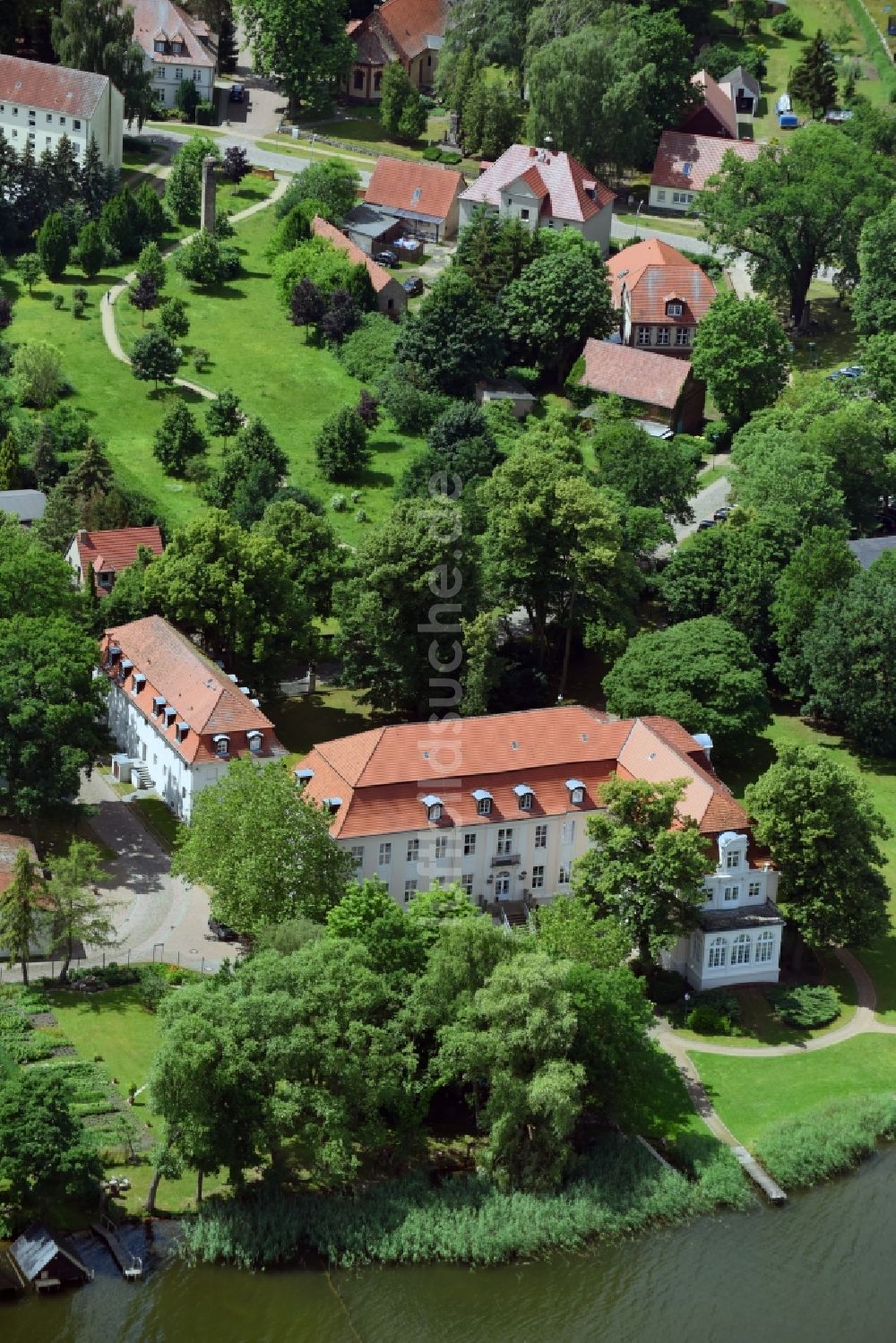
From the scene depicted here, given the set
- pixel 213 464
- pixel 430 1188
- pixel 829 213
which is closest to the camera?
pixel 430 1188

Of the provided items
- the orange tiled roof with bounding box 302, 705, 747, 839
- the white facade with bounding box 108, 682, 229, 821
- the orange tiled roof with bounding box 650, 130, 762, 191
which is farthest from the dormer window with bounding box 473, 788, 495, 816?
the orange tiled roof with bounding box 650, 130, 762, 191

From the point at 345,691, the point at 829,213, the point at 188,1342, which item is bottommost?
the point at 188,1342

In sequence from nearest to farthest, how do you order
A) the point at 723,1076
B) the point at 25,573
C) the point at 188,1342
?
the point at 188,1342 → the point at 723,1076 → the point at 25,573

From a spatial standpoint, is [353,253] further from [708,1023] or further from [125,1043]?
[125,1043]

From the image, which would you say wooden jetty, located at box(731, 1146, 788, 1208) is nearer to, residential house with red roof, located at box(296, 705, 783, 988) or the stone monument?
residential house with red roof, located at box(296, 705, 783, 988)

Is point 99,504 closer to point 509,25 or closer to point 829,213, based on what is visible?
point 829,213

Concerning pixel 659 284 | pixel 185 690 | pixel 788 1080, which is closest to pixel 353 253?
pixel 659 284

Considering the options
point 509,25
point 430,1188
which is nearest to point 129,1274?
point 430,1188

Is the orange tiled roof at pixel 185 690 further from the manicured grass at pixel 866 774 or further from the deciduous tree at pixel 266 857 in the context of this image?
the manicured grass at pixel 866 774
